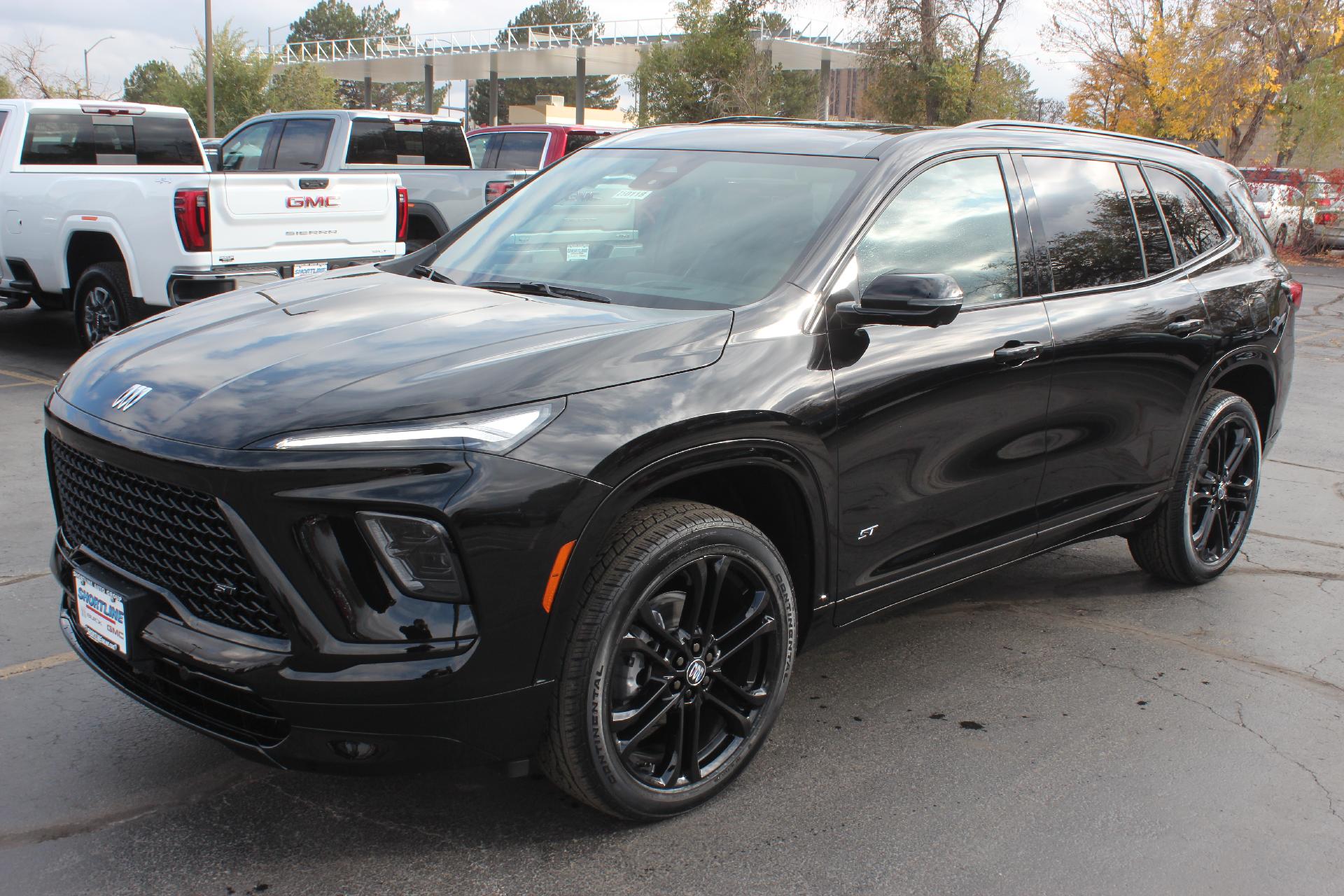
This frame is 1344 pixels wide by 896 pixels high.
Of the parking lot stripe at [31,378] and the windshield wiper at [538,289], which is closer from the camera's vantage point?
the windshield wiper at [538,289]

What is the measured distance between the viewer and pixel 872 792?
3342mm

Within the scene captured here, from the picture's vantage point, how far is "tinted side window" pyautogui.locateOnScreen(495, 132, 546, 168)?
16984 mm

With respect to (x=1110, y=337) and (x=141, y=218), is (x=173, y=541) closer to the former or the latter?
(x=1110, y=337)

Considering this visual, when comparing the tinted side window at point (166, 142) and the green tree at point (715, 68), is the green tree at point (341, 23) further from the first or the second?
the tinted side window at point (166, 142)

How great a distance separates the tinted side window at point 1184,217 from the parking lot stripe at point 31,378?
7.34m

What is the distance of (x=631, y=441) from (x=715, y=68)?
37517 mm

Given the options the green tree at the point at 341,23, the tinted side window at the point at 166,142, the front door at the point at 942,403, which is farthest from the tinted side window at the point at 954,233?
the green tree at the point at 341,23

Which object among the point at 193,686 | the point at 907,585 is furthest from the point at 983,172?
the point at 193,686

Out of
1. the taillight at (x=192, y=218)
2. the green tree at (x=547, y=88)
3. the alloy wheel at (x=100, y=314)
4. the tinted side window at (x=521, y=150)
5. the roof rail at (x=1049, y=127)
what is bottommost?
the alloy wheel at (x=100, y=314)

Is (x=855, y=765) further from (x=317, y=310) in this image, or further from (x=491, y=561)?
(x=317, y=310)

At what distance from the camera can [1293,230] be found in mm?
24000

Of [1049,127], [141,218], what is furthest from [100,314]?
[1049,127]

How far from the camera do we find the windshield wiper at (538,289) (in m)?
3.51

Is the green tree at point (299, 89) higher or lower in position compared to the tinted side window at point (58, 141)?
higher
